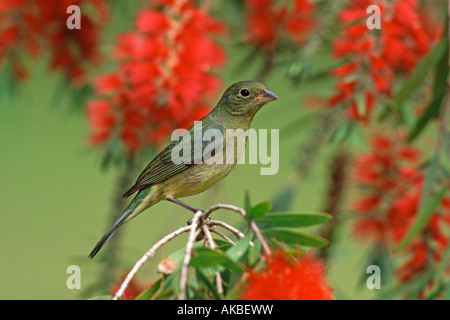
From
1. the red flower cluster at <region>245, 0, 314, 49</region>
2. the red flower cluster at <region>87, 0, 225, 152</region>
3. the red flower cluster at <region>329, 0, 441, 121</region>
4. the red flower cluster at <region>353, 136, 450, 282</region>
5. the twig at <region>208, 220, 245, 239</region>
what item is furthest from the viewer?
the red flower cluster at <region>245, 0, 314, 49</region>

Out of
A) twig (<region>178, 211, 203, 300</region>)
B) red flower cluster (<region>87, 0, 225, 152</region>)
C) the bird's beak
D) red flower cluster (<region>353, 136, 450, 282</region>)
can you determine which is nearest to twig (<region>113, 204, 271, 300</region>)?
twig (<region>178, 211, 203, 300</region>)

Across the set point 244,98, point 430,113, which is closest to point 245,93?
point 244,98

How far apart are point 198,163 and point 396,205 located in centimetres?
73

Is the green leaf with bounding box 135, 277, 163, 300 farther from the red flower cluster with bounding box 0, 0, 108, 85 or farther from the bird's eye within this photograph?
the red flower cluster with bounding box 0, 0, 108, 85

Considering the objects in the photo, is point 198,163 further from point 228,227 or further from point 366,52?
point 366,52

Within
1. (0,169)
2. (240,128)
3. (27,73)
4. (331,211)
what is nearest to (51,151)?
(0,169)

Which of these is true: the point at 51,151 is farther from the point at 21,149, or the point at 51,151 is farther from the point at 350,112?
the point at 350,112

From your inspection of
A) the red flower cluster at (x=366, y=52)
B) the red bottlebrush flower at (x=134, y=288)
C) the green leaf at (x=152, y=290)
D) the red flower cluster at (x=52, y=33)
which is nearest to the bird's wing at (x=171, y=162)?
the green leaf at (x=152, y=290)

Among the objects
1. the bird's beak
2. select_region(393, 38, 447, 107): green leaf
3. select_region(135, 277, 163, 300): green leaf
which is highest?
select_region(393, 38, 447, 107): green leaf

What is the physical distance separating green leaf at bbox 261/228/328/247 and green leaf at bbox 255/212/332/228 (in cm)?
1

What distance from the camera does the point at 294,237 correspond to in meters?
0.72

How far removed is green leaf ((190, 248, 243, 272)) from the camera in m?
0.66

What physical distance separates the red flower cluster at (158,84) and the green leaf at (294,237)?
31cm
